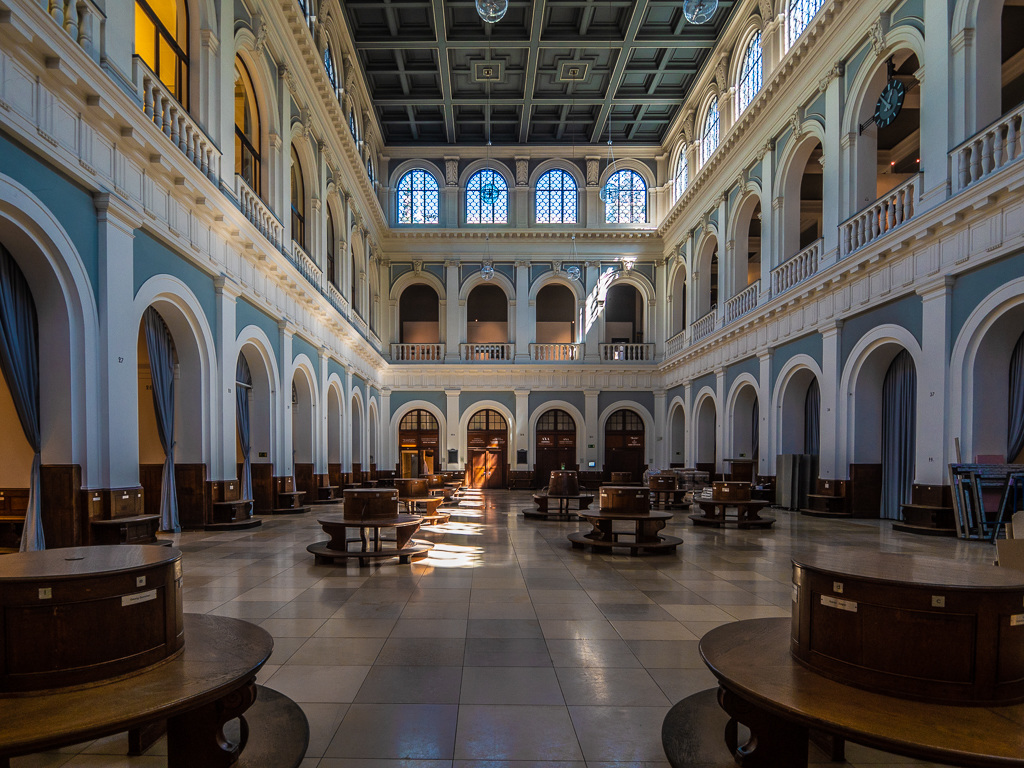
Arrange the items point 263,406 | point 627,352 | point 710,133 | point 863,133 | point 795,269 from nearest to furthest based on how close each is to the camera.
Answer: point 863,133 → point 263,406 → point 795,269 → point 710,133 → point 627,352

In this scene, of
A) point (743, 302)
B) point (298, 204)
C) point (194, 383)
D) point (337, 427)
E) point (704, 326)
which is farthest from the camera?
point (704, 326)

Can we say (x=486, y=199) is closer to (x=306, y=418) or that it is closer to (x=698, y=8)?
(x=306, y=418)

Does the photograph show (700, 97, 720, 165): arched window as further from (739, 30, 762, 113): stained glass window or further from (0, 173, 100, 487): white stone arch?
(0, 173, 100, 487): white stone arch

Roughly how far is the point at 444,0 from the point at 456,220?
9.62m

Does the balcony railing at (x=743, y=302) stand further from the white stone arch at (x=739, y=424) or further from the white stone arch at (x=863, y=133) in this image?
the white stone arch at (x=863, y=133)

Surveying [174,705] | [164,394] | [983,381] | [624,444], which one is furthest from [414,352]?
[174,705]

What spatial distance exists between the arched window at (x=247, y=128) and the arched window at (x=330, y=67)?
4619 mm

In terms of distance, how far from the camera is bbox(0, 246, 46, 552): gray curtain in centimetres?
686

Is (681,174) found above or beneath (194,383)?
above

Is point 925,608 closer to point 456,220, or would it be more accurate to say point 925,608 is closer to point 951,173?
point 951,173

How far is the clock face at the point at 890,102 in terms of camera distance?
39.3 ft

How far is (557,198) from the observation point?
27781 millimetres

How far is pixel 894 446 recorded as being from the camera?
13.4 meters

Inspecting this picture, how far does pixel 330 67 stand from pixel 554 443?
16.7 meters
